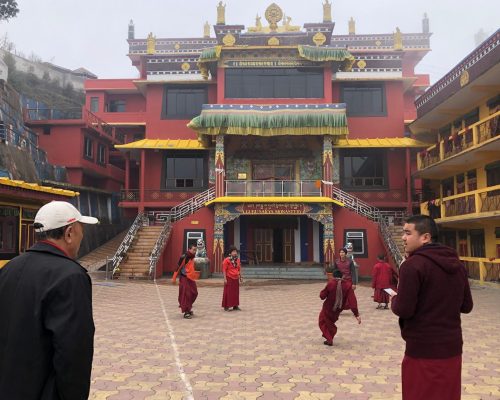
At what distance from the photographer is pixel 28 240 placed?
1411 cm

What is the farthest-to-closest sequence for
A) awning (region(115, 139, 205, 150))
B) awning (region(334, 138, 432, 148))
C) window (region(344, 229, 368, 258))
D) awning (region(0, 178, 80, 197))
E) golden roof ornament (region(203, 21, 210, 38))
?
1. golden roof ornament (region(203, 21, 210, 38))
2. awning (region(115, 139, 205, 150))
3. awning (region(334, 138, 432, 148))
4. window (region(344, 229, 368, 258))
5. awning (region(0, 178, 80, 197))

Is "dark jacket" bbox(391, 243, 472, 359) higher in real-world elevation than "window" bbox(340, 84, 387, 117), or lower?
lower

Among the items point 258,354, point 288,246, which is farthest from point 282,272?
point 258,354

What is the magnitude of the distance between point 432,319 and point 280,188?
62.6 ft

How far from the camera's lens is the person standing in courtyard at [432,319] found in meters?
3.28

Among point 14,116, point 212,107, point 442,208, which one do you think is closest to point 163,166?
point 212,107

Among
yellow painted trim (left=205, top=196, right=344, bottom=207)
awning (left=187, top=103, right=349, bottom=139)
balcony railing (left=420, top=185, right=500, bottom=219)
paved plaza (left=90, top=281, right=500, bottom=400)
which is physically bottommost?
paved plaza (left=90, top=281, right=500, bottom=400)

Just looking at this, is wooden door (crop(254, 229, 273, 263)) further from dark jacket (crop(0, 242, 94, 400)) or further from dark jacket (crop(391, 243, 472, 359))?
dark jacket (crop(0, 242, 94, 400))

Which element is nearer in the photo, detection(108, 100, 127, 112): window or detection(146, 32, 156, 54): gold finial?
detection(146, 32, 156, 54): gold finial

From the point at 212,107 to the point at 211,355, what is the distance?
57.1 feet

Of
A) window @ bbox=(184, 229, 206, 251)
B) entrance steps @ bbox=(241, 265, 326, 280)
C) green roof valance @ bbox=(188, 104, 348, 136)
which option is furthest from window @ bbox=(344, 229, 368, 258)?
window @ bbox=(184, 229, 206, 251)

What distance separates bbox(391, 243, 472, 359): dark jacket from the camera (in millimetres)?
3271

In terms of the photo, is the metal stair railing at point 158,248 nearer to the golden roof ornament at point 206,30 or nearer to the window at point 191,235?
the window at point 191,235

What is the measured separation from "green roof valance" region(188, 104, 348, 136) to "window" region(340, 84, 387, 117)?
4270 millimetres
